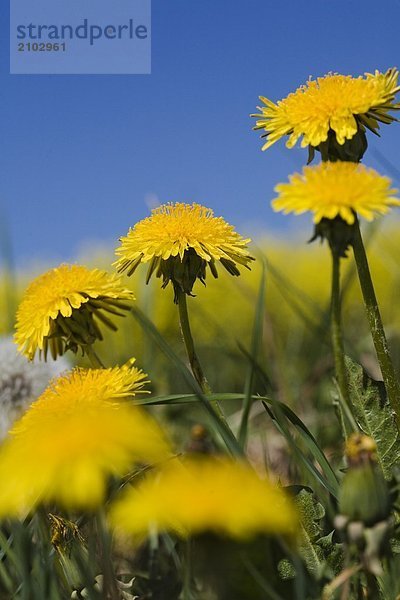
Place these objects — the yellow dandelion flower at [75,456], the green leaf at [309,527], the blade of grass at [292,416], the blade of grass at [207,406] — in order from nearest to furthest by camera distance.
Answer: the yellow dandelion flower at [75,456]
the blade of grass at [207,406]
the blade of grass at [292,416]
the green leaf at [309,527]

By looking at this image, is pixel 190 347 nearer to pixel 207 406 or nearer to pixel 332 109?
pixel 207 406

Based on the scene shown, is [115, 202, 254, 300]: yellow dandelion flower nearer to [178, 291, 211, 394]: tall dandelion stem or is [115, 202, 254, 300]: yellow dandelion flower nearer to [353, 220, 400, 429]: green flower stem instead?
[178, 291, 211, 394]: tall dandelion stem

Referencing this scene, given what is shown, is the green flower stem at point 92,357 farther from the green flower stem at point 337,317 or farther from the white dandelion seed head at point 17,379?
the white dandelion seed head at point 17,379

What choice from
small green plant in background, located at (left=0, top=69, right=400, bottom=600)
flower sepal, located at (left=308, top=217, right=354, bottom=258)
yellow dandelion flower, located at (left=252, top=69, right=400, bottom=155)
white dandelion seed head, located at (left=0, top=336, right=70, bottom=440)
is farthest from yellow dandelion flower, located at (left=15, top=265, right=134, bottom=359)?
white dandelion seed head, located at (left=0, top=336, right=70, bottom=440)

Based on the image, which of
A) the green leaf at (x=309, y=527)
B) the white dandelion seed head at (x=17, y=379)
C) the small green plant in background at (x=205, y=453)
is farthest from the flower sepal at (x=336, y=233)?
the white dandelion seed head at (x=17, y=379)

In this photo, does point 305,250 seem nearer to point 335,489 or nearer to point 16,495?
point 335,489

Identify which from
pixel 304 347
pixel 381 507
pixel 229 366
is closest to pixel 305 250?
pixel 304 347
